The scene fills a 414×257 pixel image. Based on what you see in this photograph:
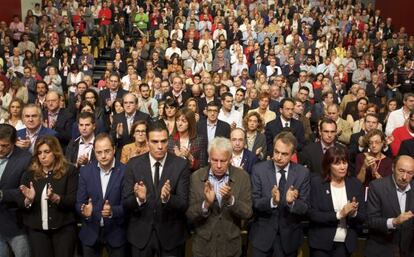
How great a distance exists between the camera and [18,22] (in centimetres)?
1273

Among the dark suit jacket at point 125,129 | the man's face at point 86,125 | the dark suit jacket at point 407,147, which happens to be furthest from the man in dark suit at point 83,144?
the dark suit jacket at point 407,147

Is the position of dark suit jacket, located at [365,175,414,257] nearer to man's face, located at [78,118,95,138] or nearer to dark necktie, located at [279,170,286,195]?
dark necktie, located at [279,170,286,195]

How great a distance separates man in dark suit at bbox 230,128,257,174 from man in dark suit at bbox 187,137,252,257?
3.36 ft

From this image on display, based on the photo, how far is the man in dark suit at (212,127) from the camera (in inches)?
211

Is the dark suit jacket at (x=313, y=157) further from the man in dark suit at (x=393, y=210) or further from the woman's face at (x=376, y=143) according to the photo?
the man in dark suit at (x=393, y=210)

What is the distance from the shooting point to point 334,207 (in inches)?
137

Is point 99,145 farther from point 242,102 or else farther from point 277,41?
point 277,41

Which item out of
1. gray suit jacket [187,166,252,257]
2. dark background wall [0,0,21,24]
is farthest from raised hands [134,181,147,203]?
dark background wall [0,0,21,24]

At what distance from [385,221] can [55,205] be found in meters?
2.43

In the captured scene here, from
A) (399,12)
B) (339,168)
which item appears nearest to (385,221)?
(339,168)

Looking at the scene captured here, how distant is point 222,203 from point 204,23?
34.3 ft

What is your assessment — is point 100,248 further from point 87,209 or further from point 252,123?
point 252,123

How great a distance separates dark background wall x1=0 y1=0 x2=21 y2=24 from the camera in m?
13.1

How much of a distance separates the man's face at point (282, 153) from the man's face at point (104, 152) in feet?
4.08
